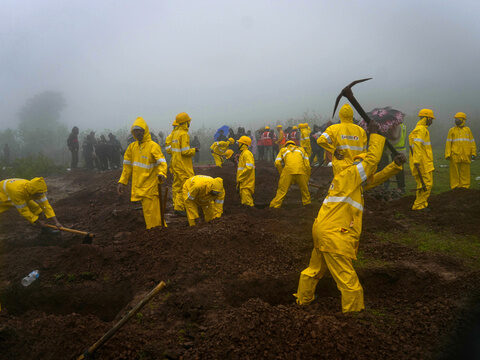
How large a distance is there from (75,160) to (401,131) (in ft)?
55.3

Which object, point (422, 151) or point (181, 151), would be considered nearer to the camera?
point (422, 151)

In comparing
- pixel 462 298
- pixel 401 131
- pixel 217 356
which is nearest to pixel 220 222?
pixel 217 356

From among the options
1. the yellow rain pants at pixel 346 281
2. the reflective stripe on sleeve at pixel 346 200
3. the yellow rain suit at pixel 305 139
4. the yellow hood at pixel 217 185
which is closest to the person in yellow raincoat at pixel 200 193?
the yellow hood at pixel 217 185

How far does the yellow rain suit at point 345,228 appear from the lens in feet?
10.4

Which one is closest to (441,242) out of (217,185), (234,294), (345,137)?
(345,137)

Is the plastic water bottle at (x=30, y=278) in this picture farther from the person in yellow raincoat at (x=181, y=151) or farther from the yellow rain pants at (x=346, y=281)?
the yellow rain pants at (x=346, y=281)

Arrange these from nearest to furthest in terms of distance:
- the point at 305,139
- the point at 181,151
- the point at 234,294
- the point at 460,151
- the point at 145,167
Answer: the point at 234,294, the point at 145,167, the point at 181,151, the point at 460,151, the point at 305,139

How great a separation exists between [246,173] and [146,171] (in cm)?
284

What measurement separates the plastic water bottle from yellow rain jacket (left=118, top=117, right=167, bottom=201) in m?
1.85

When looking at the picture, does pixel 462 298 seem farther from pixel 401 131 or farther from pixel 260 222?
pixel 401 131

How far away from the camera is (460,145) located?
8070mm

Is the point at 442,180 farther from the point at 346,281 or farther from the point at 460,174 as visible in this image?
the point at 346,281

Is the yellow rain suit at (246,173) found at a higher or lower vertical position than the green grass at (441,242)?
higher

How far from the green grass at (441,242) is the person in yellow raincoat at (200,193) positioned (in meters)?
3.12
